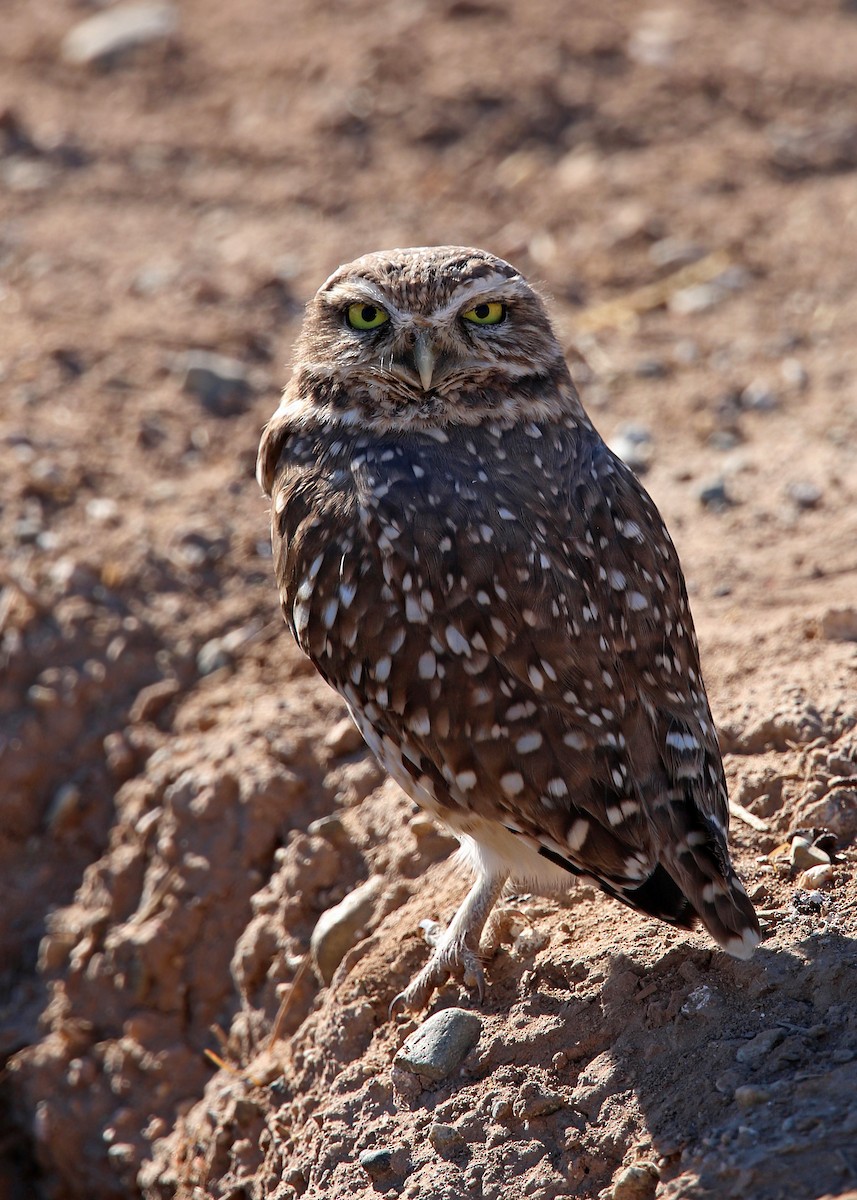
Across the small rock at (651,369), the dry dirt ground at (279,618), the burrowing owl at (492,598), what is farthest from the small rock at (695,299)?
the burrowing owl at (492,598)

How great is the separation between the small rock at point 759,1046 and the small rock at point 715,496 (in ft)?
10.5

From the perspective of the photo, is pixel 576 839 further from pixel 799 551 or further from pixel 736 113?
pixel 736 113

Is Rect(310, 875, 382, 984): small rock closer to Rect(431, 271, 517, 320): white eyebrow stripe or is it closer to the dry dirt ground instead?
the dry dirt ground

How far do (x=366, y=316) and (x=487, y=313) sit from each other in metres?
0.41

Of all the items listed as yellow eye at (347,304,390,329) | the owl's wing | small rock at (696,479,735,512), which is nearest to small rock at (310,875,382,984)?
the owl's wing

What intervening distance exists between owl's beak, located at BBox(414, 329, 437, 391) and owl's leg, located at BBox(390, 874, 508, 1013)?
5.54 feet

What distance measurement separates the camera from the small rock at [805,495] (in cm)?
627

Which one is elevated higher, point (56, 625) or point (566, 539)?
point (566, 539)

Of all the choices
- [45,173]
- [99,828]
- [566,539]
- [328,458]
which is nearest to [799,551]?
[566,539]

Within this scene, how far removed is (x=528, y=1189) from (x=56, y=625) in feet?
11.6

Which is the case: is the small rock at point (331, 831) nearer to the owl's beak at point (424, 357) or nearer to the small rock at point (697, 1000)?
the small rock at point (697, 1000)

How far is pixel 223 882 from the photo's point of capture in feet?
17.9

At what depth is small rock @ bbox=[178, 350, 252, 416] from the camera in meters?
7.24

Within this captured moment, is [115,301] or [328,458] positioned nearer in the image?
[328,458]
